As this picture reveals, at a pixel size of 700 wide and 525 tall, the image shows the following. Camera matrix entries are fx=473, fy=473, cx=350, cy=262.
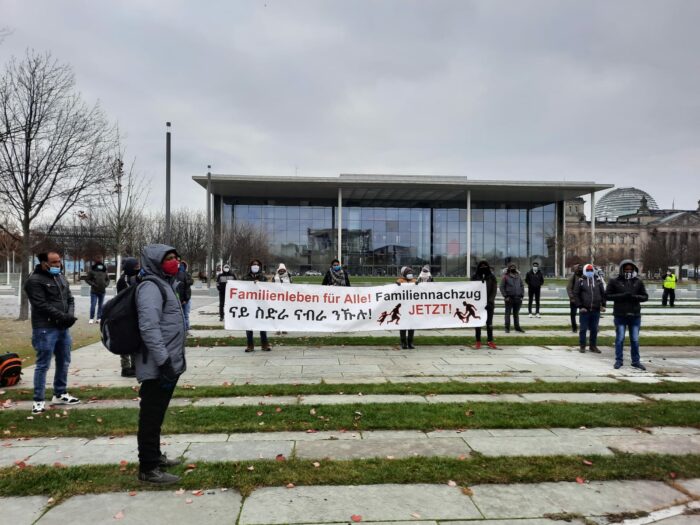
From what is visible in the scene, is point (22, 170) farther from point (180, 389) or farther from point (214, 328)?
point (180, 389)

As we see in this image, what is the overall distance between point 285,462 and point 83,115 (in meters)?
14.3

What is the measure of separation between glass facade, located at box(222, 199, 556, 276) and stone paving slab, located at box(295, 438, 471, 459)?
2287 inches

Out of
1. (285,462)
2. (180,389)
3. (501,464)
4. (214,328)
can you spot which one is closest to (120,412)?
(180,389)

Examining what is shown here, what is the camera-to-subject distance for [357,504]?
3.70 m

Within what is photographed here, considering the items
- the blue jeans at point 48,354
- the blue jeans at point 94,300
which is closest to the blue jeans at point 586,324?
the blue jeans at point 48,354

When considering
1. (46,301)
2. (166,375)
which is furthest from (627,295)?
(46,301)

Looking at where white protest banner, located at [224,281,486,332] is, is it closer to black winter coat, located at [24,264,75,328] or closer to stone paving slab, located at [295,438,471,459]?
black winter coat, located at [24,264,75,328]

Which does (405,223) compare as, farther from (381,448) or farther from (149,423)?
(149,423)

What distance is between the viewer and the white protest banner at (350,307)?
1108 centimetres

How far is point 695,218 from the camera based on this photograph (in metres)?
113

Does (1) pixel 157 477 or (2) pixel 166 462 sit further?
(2) pixel 166 462

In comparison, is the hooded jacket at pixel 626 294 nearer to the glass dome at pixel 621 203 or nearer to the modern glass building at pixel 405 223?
the modern glass building at pixel 405 223

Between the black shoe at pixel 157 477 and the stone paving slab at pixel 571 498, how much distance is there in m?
2.54

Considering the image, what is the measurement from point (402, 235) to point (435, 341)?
54123 millimetres
